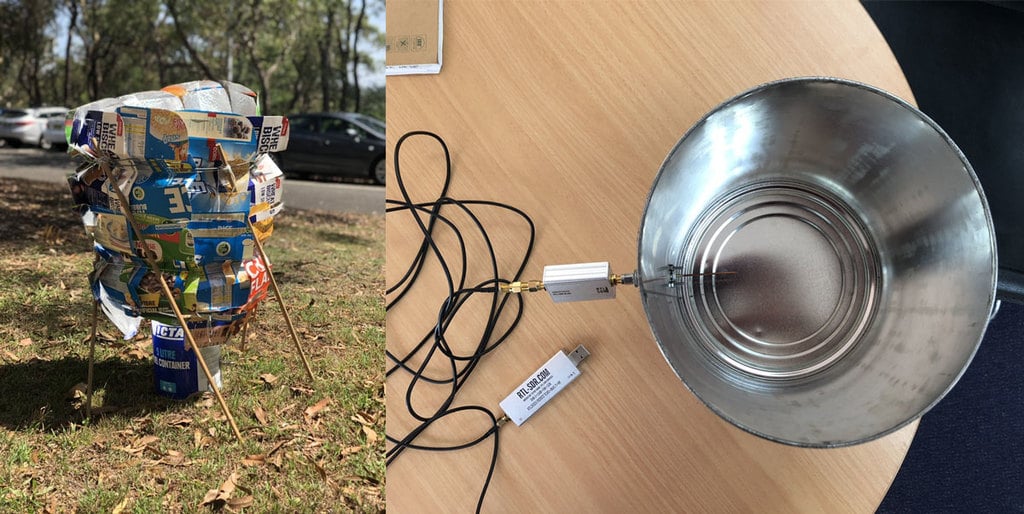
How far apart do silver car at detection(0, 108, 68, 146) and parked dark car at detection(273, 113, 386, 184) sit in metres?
5.01

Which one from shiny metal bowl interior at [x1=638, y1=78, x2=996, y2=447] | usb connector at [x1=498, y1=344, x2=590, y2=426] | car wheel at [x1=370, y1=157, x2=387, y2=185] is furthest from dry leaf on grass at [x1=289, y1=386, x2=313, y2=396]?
car wheel at [x1=370, y1=157, x2=387, y2=185]

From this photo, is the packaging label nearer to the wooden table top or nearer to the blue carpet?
the wooden table top

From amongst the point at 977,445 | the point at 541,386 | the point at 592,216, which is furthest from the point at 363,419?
the point at 977,445

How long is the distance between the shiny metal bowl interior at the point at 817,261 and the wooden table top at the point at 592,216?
13cm

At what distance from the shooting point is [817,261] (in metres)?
1.04

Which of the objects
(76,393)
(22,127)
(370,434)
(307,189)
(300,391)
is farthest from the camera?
(22,127)

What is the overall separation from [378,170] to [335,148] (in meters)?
0.56

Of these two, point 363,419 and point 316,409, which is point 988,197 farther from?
point 316,409

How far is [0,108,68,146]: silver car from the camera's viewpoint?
10492mm

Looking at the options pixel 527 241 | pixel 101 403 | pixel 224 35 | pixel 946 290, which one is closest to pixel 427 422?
pixel 527 241

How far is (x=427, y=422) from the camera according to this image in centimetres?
120

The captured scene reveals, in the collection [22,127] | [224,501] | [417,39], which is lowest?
[224,501]

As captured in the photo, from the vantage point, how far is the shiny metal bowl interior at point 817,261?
899 millimetres

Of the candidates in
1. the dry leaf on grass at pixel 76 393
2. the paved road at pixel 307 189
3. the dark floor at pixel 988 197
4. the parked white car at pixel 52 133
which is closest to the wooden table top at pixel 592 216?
the dark floor at pixel 988 197
